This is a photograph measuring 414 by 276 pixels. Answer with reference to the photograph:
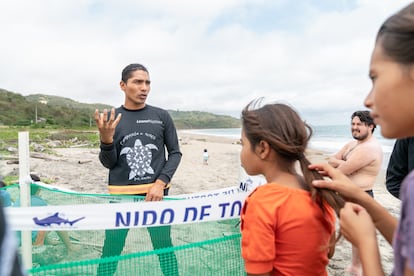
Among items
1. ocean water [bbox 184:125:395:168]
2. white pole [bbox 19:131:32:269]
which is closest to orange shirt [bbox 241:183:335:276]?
ocean water [bbox 184:125:395:168]

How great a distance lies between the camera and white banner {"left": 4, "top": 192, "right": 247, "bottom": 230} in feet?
7.75

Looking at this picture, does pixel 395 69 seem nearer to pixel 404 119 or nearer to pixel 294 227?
pixel 404 119

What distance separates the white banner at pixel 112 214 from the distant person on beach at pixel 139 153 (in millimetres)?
732

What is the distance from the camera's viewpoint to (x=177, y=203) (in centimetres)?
243

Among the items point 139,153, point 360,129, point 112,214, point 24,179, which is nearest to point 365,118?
point 360,129

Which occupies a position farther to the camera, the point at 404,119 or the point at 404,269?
the point at 404,119

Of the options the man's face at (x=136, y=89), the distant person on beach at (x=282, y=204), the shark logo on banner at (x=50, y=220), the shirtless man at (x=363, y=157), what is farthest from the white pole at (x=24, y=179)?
the shirtless man at (x=363, y=157)

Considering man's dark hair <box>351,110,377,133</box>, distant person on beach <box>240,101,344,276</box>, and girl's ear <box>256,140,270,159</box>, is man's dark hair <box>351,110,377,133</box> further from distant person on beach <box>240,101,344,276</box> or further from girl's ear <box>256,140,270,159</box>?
girl's ear <box>256,140,270,159</box>

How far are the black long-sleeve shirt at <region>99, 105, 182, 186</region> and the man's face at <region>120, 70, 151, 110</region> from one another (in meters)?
0.07

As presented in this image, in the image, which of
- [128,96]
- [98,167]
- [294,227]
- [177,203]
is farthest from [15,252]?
[98,167]

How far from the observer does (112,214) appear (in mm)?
2414

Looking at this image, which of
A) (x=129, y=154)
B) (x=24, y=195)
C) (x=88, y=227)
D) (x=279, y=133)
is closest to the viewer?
(x=279, y=133)

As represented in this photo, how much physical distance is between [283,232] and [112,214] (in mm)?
1318

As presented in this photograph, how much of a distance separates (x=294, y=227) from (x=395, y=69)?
886mm
